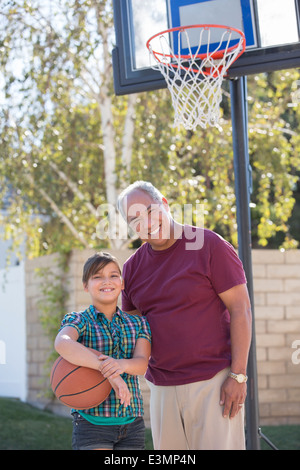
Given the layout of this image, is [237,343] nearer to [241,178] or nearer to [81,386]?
[81,386]

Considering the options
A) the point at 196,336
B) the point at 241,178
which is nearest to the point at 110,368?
the point at 196,336

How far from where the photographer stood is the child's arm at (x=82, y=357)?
3.31 metres

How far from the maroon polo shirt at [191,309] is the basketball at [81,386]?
32cm

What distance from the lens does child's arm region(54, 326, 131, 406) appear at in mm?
3312

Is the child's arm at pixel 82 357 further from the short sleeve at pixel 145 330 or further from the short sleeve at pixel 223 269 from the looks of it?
the short sleeve at pixel 223 269

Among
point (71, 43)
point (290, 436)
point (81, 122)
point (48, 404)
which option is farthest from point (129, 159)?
point (290, 436)

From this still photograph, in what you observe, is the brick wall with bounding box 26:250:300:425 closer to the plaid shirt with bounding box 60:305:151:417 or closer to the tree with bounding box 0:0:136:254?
the tree with bounding box 0:0:136:254

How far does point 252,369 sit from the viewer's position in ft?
16.5

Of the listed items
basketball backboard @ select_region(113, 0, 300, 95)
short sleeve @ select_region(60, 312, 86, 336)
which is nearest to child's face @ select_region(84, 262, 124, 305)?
short sleeve @ select_region(60, 312, 86, 336)

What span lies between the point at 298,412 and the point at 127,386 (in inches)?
189

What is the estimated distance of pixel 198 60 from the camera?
499cm

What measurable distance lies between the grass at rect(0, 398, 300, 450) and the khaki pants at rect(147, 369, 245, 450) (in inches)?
124

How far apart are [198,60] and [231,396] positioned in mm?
2601

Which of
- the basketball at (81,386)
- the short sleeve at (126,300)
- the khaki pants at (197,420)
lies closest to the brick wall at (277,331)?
the short sleeve at (126,300)
